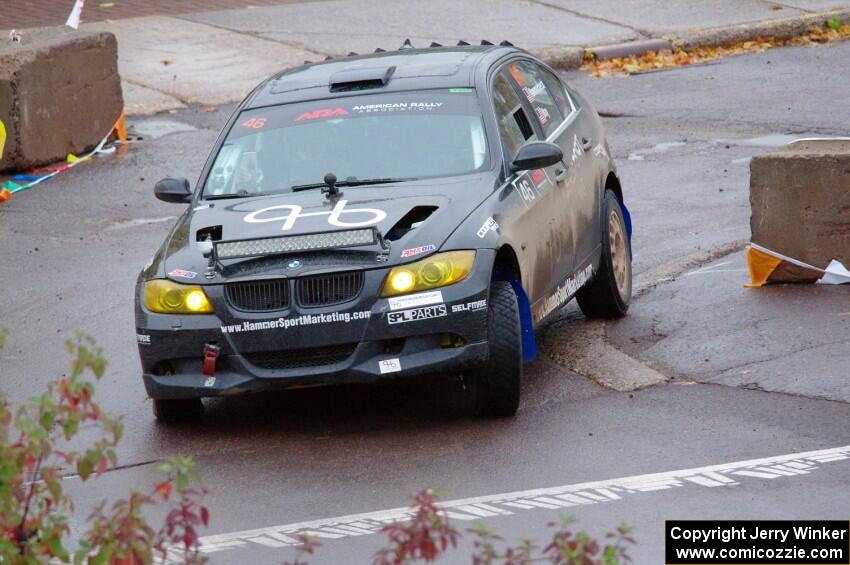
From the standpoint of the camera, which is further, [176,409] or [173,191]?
[173,191]

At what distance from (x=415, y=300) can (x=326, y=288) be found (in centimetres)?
43

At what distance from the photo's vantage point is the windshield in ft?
28.0

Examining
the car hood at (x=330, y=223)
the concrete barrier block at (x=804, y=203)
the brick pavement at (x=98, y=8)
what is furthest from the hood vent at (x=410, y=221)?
the brick pavement at (x=98, y=8)

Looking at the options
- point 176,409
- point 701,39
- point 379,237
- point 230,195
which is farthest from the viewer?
point 701,39

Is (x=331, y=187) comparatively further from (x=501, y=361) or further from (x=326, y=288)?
(x=501, y=361)

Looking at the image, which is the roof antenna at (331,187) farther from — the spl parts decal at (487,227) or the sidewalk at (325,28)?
the sidewalk at (325,28)

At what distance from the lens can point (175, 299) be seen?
762cm

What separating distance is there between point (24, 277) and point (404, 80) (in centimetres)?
399

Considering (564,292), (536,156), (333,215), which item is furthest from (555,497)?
(564,292)

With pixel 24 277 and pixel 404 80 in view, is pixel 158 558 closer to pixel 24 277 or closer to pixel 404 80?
pixel 404 80

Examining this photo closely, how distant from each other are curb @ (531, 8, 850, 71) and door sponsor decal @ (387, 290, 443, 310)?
38.8ft

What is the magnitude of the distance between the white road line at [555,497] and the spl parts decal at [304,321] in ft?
3.70

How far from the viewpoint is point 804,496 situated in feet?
20.9

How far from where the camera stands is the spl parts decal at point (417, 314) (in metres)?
7.35
